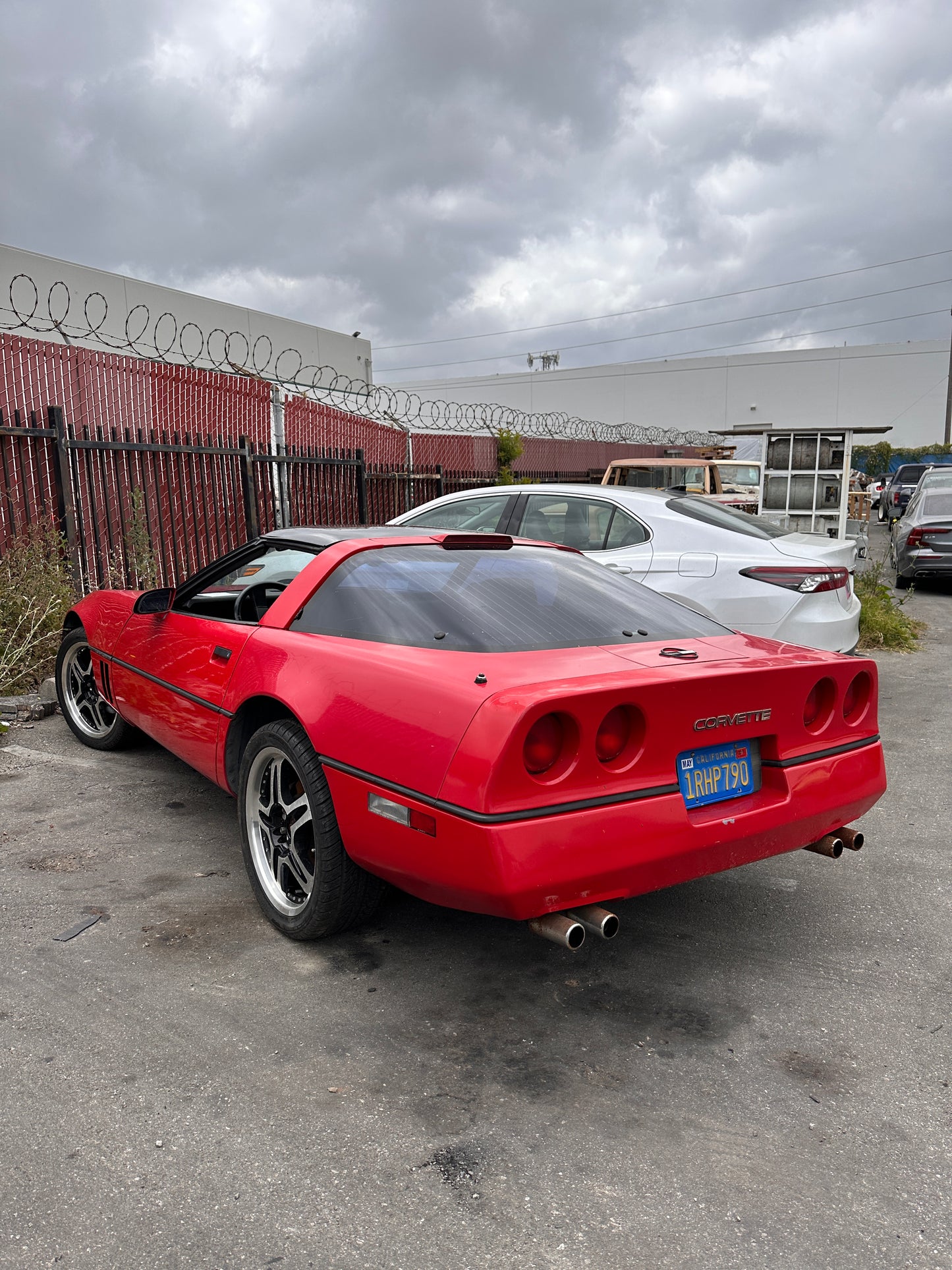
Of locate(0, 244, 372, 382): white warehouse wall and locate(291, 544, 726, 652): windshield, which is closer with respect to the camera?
locate(291, 544, 726, 652): windshield

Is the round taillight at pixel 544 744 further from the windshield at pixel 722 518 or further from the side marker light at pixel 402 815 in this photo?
the windshield at pixel 722 518

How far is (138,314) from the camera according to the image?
19.1 m

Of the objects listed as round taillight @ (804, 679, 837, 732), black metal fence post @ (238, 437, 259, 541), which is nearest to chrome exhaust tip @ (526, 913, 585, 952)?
round taillight @ (804, 679, 837, 732)

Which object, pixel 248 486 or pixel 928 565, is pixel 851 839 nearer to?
pixel 248 486

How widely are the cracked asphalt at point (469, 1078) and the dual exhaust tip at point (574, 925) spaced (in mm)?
387

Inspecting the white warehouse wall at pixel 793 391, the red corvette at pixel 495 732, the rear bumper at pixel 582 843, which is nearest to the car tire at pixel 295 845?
the red corvette at pixel 495 732

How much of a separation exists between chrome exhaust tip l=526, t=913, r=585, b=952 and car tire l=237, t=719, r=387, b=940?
681 millimetres

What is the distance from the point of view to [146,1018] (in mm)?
2705

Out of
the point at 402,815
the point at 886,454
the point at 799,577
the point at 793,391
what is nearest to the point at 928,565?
the point at 799,577

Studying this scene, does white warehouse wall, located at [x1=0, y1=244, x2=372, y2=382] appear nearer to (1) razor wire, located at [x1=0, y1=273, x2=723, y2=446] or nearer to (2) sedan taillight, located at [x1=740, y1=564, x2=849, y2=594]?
(1) razor wire, located at [x1=0, y1=273, x2=723, y2=446]

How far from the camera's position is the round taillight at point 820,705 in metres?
3.11

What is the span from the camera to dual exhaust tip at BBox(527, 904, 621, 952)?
96.2 inches

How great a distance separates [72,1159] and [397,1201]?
2.48 ft

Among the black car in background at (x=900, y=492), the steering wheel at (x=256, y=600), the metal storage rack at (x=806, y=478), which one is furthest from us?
the black car in background at (x=900, y=492)
